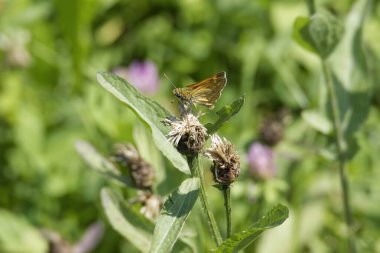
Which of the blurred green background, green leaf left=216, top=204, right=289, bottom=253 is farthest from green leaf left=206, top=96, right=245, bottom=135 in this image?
the blurred green background

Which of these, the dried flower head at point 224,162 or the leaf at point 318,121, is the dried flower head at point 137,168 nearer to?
the dried flower head at point 224,162

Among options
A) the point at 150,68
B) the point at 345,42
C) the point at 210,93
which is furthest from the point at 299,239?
the point at 210,93

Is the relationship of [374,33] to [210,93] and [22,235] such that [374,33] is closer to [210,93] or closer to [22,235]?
[22,235]

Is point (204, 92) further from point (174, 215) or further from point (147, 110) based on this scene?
point (174, 215)

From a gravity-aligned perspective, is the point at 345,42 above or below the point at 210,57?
above

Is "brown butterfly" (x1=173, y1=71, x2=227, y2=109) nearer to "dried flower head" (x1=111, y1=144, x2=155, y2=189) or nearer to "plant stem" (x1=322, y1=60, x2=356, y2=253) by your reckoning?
"dried flower head" (x1=111, y1=144, x2=155, y2=189)

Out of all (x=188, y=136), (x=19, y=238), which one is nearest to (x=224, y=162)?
(x=188, y=136)

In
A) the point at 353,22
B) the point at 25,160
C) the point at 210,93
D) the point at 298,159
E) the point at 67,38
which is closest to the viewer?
the point at 210,93
